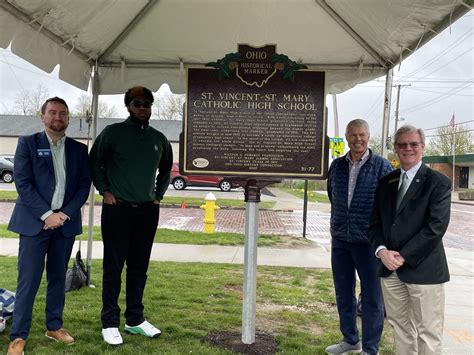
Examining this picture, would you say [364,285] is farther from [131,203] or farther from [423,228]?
[131,203]

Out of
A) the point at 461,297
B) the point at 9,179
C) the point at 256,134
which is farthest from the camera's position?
the point at 9,179

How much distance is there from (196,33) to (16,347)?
366cm

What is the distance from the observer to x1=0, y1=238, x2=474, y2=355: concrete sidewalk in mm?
5488

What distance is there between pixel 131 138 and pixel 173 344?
191cm

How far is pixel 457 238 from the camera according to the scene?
12586 millimetres

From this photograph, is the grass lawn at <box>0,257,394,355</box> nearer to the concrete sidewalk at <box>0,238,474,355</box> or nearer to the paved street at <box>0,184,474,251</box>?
the concrete sidewalk at <box>0,238,474,355</box>

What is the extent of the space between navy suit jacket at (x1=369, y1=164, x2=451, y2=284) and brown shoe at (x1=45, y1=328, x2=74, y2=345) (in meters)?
2.78

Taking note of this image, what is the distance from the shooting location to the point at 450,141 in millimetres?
52000

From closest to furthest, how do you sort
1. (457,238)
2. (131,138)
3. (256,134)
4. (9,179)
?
(256,134)
(131,138)
(457,238)
(9,179)

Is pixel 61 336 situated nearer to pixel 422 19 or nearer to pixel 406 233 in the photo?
pixel 406 233

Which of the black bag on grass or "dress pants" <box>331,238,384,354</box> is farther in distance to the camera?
the black bag on grass

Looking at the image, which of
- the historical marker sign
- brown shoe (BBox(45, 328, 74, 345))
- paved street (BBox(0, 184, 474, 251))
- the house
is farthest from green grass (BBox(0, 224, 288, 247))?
the house

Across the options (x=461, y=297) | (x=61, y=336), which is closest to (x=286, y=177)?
(x=61, y=336)

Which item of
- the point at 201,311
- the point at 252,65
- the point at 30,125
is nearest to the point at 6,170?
the point at 30,125
